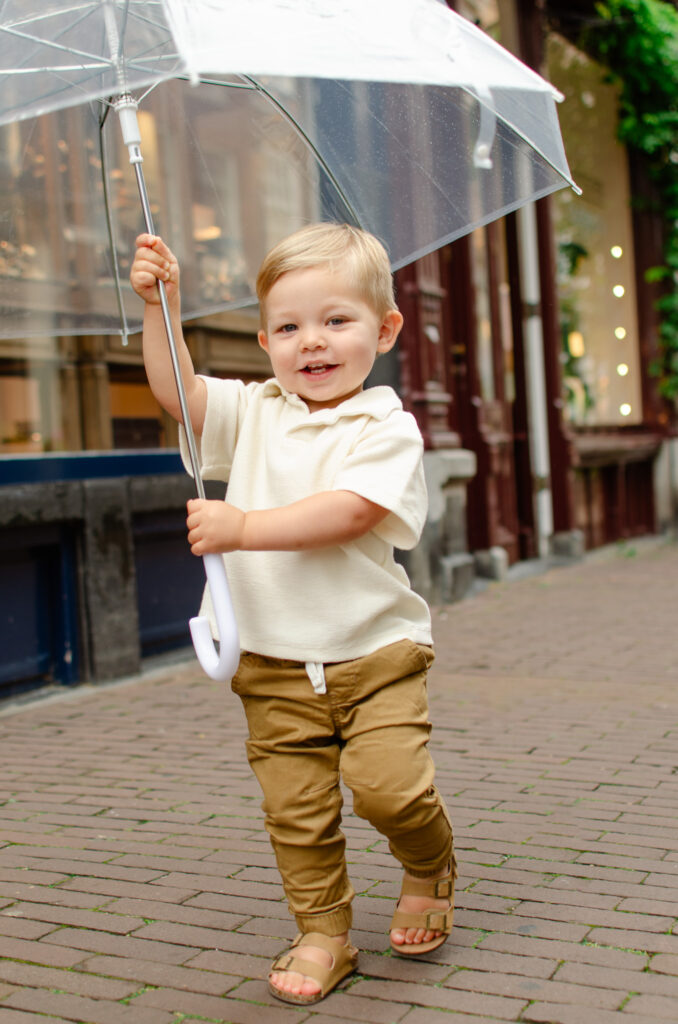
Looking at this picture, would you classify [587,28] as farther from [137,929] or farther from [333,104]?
[137,929]

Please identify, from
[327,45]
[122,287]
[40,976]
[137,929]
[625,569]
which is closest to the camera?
[327,45]

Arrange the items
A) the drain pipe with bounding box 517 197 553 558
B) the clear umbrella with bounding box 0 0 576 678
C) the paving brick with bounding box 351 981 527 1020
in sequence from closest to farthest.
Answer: the clear umbrella with bounding box 0 0 576 678, the paving brick with bounding box 351 981 527 1020, the drain pipe with bounding box 517 197 553 558

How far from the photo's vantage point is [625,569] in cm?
965

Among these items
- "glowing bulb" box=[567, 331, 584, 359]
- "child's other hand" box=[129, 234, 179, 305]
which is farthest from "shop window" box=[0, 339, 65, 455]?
"glowing bulb" box=[567, 331, 584, 359]

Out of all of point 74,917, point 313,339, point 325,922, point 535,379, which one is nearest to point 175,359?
point 313,339

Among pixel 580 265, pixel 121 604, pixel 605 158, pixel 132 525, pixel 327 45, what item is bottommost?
pixel 121 604

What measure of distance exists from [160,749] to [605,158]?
937 centimetres

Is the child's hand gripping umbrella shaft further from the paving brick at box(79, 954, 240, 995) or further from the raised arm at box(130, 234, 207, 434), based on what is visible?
the paving brick at box(79, 954, 240, 995)

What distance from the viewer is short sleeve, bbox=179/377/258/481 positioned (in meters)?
2.49

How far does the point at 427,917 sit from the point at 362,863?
2.04ft

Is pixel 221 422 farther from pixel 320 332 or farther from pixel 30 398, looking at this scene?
pixel 30 398

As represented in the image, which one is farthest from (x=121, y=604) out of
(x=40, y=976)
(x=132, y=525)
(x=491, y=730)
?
(x=40, y=976)

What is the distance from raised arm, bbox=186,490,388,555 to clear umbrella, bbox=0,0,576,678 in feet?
0.28

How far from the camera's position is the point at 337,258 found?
230 centimetres
